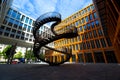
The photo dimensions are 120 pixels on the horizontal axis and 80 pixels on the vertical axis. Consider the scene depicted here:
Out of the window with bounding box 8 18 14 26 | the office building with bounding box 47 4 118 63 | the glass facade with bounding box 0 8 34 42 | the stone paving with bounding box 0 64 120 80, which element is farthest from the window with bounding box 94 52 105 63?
the window with bounding box 8 18 14 26

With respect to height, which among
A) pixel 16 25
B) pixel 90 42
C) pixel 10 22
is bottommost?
pixel 90 42

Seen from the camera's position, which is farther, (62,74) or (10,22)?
(10,22)

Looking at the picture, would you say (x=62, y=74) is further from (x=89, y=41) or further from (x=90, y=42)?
(x=89, y=41)

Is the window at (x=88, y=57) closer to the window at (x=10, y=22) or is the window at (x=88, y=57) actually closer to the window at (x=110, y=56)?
the window at (x=110, y=56)

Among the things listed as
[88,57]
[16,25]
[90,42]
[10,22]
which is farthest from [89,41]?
[10,22]

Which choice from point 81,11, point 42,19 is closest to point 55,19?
point 42,19

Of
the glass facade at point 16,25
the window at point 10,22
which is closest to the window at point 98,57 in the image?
the glass facade at point 16,25

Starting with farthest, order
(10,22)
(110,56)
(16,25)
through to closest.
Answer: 1. (16,25)
2. (10,22)
3. (110,56)

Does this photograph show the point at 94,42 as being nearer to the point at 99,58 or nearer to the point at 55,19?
the point at 99,58

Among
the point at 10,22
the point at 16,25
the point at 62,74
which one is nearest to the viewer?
the point at 62,74

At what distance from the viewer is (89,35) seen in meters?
26.0

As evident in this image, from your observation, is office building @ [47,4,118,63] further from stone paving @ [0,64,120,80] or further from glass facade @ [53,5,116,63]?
stone paving @ [0,64,120,80]

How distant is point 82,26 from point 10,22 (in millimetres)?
28036

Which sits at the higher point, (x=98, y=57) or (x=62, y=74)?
(x=98, y=57)
